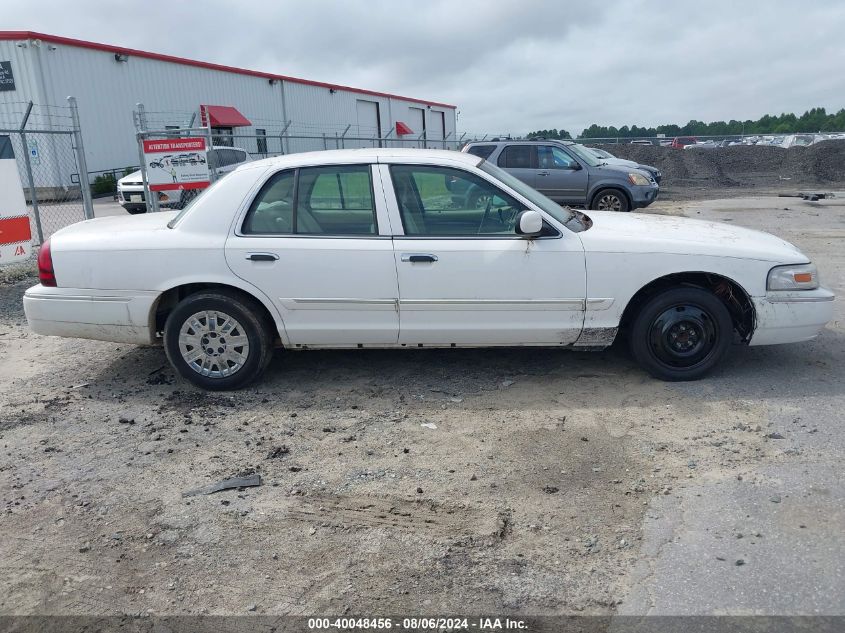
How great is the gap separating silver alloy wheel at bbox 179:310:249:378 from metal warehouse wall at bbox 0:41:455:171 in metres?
20.5

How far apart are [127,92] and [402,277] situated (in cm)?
2450

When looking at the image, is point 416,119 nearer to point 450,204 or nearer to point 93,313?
point 450,204

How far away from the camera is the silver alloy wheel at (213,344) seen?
5.00m

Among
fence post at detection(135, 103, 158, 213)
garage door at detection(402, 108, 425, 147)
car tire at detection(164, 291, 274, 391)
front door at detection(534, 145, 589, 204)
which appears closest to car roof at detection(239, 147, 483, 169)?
car tire at detection(164, 291, 274, 391)

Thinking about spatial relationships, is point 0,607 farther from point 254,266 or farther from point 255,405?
point 254,266

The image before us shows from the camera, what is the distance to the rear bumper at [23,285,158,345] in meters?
5.04

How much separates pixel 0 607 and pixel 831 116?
238 ft

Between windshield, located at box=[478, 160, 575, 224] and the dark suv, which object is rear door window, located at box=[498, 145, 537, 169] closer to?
the dark suv

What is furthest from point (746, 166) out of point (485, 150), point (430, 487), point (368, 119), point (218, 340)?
point (430, 487)

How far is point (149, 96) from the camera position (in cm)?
2644

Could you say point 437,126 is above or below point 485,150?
above

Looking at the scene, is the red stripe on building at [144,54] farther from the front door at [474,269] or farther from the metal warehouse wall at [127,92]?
the front door at [474,269]

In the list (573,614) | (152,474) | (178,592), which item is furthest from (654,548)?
(152,474)

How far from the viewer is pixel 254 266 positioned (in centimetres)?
490
